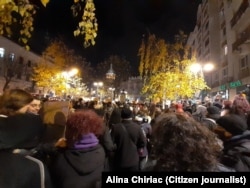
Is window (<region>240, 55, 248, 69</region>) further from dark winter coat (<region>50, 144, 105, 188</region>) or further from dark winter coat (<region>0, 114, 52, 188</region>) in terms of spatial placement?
dark winter coat (<region>0, 114, 52, 188</region>)

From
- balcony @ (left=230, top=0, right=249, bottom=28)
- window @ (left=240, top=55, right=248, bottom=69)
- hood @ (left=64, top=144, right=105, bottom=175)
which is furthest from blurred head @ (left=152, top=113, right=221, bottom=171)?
window @ (left=240, top=55, right=248, bottom=69)

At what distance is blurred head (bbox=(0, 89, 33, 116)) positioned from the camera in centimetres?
299

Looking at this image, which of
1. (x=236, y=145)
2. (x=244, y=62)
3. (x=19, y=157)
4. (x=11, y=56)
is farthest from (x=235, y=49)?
(x=19, y=157)

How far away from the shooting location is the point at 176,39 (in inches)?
1144

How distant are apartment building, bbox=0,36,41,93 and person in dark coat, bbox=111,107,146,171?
38.2 m

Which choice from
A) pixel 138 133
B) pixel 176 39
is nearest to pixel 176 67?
pixel 176 39

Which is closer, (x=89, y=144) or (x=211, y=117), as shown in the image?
(x=89, y=144)

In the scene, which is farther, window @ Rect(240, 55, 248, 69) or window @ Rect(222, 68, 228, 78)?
window @ Rect(222, 68, 228, 78)

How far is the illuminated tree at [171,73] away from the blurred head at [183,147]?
25.7 metres

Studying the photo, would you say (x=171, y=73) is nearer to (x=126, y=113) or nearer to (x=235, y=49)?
(x=235, y=49)

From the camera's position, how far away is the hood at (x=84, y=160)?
3301 millimetres

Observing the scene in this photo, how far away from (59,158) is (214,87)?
173 feet

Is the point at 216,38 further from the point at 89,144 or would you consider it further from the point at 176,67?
the point at 89,144

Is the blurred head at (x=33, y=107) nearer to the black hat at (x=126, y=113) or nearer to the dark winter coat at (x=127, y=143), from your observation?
the dark winter coat at (x=127, y=143)
